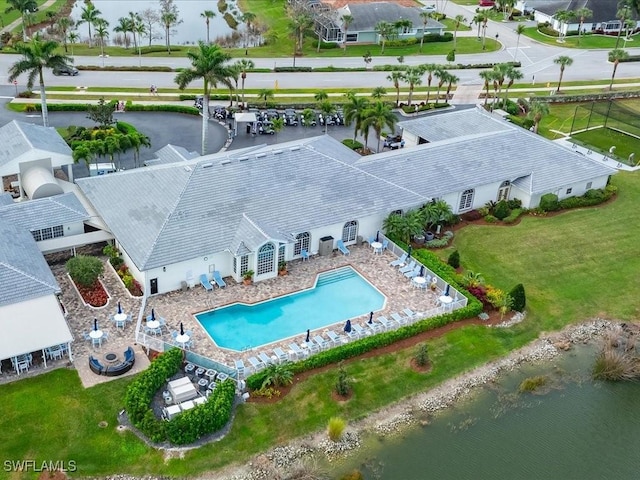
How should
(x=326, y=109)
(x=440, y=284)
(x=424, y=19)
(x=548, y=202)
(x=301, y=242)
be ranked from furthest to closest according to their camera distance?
1. (x=424, y=19)
2. (x=326, y=109)
3. (x=548, y=202)
4. (x=301, y=242)
5. (x=440, y=284)

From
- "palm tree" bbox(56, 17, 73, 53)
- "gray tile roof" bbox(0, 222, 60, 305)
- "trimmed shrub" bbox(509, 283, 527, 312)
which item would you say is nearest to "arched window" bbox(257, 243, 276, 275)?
"gray tile roof" bbox(0, 222, 60, 305)

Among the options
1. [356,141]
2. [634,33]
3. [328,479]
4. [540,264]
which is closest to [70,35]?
[356,141]

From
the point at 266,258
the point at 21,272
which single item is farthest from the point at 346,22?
the point at 21,272

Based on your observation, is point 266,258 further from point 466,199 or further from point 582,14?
point 582,14

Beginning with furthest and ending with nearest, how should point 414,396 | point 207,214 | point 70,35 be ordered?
1. point 70,35
2. point 207,214
3. point 414,396

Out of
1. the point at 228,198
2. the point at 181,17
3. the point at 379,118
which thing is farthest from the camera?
the point at 181,17

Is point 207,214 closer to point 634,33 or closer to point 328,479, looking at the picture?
point 328,479
